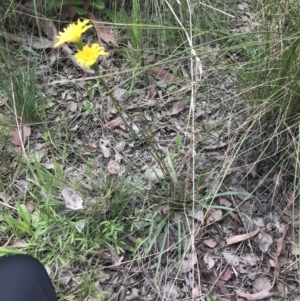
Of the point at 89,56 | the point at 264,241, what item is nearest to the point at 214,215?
the point at 264,241

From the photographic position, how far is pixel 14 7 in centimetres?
195

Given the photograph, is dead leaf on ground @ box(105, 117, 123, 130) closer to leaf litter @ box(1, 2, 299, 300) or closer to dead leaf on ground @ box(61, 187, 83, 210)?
leaf litter @ box(1, 2, 299, 300)

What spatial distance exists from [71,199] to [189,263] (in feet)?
1.49

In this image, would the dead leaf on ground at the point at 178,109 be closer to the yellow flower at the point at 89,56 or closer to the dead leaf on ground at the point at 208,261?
the dead leaf on ground at the point at 208,261

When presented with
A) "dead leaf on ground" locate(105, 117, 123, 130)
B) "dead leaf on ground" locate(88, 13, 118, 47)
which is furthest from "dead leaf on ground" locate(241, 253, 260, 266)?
"dead leaf on ground" locate(88, 13, 118, 47)

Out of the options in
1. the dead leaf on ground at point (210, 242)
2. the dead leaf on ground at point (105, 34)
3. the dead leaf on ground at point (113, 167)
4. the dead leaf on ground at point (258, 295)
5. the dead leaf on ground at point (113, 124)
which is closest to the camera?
the dead leaf on ground at point (258, 295)

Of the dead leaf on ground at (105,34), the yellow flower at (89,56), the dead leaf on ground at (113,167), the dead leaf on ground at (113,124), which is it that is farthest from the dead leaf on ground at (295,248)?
the dead leaf on ground at (105,34)

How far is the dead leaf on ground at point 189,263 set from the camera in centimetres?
147

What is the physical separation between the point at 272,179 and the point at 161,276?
48 centimetres

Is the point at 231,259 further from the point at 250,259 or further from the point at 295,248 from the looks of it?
the point at 295,248

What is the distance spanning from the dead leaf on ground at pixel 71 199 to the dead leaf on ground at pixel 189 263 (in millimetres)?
394

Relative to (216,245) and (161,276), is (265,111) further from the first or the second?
(161,276)

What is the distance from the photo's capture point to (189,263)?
58.3 inches

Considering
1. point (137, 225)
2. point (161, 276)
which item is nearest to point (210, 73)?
point (137, 225)
